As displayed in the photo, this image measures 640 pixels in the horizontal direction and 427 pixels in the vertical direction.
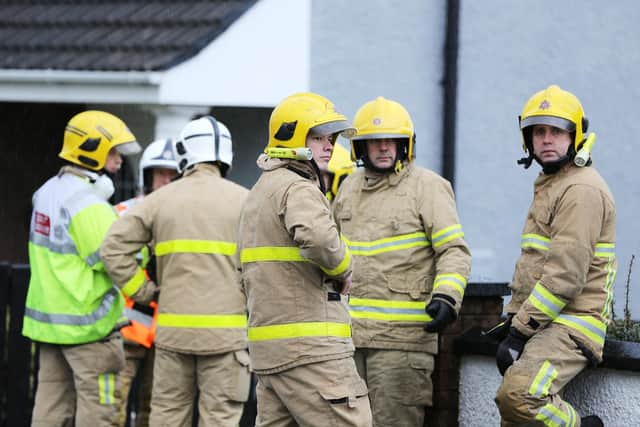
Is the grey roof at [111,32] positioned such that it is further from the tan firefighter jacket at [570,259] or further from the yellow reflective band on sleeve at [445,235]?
the tan firefighter jacket at [570,259]

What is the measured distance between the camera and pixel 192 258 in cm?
596

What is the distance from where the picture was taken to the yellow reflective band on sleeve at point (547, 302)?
484 cm

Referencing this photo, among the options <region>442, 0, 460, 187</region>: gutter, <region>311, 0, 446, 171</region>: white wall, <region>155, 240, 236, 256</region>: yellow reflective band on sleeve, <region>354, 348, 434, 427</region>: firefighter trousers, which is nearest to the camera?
<region>354, 348, 434, 427</region>: firefighter trousers

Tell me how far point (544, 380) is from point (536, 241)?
2.19 ft

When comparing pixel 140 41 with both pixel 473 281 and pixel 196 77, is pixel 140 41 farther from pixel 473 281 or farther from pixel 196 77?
pixel 473 281

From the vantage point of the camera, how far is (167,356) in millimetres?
5984

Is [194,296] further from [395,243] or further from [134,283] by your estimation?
[395,243]

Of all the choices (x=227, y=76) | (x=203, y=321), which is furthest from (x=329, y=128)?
(x=227, y=76)

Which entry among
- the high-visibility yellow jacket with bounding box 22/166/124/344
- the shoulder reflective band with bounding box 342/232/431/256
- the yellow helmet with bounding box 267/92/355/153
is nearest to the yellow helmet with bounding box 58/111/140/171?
the high-visibility yellow jacket with bounding box 22/166/124/344

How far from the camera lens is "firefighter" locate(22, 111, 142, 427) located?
20.1 feet

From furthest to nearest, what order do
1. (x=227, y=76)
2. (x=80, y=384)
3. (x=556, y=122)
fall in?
1. (x=227, y=76)
2. (x=80, y=384)
3. (x=556, y=122)

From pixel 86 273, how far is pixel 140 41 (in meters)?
3.78

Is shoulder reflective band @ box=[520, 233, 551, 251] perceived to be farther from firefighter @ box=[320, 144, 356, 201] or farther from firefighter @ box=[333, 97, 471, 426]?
firefighter @ box=[320, 144, 356, 201]

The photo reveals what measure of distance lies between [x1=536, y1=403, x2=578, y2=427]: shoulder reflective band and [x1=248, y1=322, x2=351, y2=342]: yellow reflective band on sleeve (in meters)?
0.97
